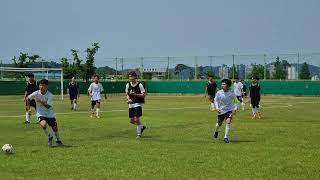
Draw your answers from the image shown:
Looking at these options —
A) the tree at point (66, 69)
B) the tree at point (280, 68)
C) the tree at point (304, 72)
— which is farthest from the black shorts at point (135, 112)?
the tree at point (66, 69)

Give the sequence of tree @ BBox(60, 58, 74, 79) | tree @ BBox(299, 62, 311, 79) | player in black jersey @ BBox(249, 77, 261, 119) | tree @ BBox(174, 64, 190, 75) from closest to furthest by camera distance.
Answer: player in black jersey @ BBox(249, 77, 261, 119)
tree @ BBox(299, 62, 311, 79)
tree @ BBox(60, 58, 74, 79)
tree @ BBox(174, 64, 190, 75)

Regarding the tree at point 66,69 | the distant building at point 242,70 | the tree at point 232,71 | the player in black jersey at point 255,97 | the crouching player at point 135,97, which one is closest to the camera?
the crouching player at point 135,97

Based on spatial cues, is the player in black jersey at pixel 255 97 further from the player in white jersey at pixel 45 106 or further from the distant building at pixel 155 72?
the distant building at pixel 155 72

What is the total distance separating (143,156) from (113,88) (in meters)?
60.0

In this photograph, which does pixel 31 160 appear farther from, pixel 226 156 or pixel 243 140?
pixel 243 140

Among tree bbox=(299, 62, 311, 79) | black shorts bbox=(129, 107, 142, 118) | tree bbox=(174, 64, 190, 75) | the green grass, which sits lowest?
the green grass

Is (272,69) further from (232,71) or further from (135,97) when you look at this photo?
(135,97)

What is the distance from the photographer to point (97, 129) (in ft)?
66.8

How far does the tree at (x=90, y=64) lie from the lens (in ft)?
248

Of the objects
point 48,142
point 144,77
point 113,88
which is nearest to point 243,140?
point 48,142

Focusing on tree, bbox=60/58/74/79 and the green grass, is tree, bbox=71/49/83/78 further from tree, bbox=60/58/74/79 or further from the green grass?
the green grass

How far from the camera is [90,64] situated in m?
76.3

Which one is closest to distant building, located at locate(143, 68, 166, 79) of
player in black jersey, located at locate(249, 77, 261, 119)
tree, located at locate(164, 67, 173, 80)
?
tree, located at locate(164, 67, 173, 80)

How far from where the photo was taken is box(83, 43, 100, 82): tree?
75625 millimetres
